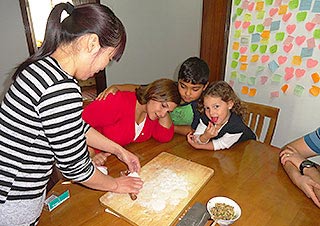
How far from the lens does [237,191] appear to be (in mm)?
1062

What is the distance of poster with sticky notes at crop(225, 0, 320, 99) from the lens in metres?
1.94

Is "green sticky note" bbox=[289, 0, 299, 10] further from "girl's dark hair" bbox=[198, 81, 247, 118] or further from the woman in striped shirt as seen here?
the woman in striped shirt

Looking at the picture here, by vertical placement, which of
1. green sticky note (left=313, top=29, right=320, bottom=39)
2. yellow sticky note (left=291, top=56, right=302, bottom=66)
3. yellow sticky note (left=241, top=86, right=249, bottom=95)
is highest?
green sticky note (left=313, top=29, right=320, bottom=39)

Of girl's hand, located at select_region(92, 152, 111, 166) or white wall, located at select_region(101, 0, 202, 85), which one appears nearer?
girl's hand, located at select_region(92, 152, 111, 166)

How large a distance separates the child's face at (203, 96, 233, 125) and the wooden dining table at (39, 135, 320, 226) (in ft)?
0.57

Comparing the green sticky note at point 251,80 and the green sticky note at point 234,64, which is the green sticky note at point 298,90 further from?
the green sticky note at point 234,64

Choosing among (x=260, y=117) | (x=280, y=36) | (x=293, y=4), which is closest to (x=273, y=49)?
(x=280, y=36)

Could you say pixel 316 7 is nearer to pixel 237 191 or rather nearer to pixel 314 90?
pixel 314 90

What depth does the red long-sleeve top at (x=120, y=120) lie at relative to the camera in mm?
1366

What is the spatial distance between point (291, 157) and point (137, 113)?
817 mm

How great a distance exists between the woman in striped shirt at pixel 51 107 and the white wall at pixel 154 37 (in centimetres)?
208

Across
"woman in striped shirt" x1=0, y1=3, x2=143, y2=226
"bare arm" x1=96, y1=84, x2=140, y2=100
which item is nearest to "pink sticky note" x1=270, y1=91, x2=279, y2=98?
"bare arm" x1=96, y1=84, x2=140, y2=100

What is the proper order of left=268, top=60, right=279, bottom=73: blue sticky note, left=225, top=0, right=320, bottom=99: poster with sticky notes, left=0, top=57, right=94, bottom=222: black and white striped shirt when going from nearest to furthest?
1. left=0, top=57, right=94, bottom=222: black and white striped shirt
2. left=225, top=0, right=320, bottom=99: poster with sticky notes
3. left=268, top=60, right=279, bottom=73: blue sticky note

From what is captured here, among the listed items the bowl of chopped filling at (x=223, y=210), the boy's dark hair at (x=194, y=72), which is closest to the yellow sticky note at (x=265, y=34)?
the boy's dark hair at (x=194, y=72)
